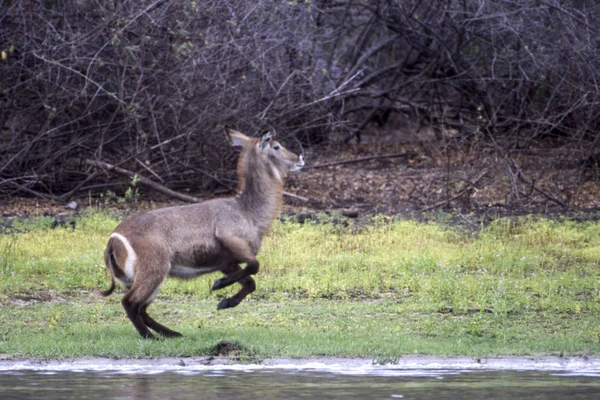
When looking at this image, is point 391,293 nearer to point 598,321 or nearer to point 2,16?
point 598,321

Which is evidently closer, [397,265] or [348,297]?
[348,297]

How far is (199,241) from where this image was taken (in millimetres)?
7922

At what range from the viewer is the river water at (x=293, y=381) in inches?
242

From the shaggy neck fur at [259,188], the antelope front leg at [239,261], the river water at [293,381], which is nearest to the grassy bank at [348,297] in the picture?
the river water at [293,381]

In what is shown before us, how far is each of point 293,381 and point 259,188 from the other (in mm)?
2385

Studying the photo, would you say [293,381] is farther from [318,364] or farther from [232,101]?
[232,101]

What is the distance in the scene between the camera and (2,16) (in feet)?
47.0

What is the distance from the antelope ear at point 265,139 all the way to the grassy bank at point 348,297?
1440mm

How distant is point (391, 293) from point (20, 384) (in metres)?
4.20

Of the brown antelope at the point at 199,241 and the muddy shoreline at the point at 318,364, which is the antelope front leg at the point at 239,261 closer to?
the brown antelope at the point at 199,241

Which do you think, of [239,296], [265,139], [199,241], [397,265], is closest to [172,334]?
[239,296]

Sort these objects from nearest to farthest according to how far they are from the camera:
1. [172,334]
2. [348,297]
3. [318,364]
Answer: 1. [318,364]
2. [172,334]
3. [348,297]

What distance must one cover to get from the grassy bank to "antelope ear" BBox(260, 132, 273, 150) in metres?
1.44

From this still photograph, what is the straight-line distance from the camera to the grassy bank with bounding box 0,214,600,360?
7.59 m
